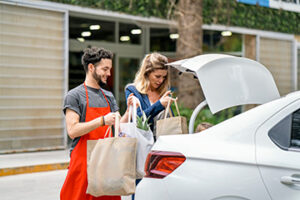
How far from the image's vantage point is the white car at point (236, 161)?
9.54 feet

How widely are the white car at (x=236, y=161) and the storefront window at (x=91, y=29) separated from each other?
38.5ft

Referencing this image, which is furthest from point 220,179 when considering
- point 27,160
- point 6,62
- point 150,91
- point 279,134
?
point 6,62

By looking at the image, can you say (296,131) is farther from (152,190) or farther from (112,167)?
(112,167)

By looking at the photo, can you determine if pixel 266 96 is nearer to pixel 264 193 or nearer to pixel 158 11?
pixel 264 193

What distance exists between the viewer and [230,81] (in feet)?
12.1

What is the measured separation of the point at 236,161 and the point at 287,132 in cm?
39

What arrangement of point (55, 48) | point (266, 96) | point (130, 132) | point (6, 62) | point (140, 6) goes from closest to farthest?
point (130, 132) → point (266, 96) → point (6, 62) → point (55, 48) → point (140, 6)

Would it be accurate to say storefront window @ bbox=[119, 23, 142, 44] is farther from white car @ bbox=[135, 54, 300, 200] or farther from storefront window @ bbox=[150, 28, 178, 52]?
white car @ bbox=[135, 54, 300, 200]

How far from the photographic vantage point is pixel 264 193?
290cm

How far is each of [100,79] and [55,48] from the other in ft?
24.7

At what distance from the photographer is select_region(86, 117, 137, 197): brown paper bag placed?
3342 mm

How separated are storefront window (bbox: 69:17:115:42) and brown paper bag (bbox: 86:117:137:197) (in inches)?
449

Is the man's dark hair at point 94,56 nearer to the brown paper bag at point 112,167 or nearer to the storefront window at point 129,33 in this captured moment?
the brown paper bag at point 112,167

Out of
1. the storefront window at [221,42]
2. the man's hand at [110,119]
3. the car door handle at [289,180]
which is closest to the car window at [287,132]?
the car door handle at [289,180]
